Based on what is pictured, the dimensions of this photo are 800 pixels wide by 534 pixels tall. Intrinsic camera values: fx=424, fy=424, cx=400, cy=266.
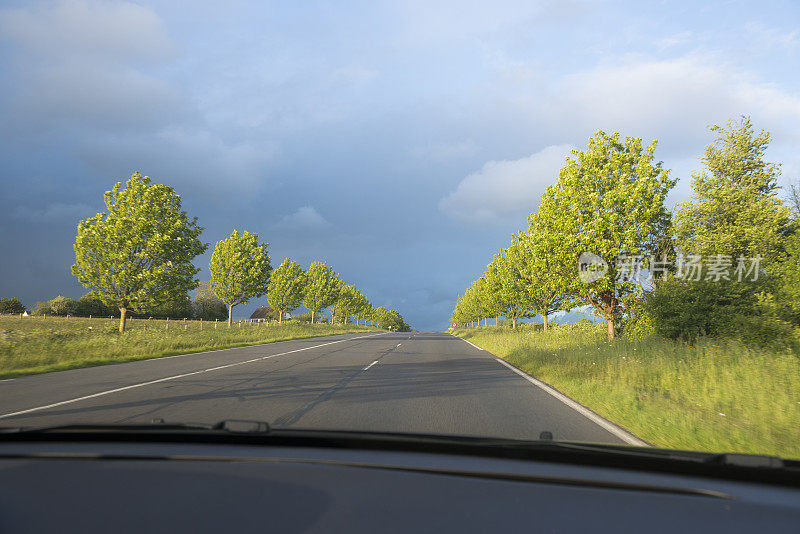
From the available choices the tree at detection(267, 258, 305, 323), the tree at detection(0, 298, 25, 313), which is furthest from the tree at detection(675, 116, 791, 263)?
the tree at detection(0, 298, 25, 313)

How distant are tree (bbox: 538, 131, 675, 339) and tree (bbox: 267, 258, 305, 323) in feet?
140

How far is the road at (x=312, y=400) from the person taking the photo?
18.9 feet

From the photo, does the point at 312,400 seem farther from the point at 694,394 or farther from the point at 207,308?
the point at 207,308

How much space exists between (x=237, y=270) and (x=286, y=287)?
1563 cm

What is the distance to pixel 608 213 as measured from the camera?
16.7m

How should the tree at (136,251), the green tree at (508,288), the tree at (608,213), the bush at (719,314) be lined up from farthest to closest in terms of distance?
the green tree at (508,288), the tree at (136,251), the tree at (608,213), the bush at (719,314)

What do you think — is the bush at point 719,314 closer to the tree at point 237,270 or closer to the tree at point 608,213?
the tree at point 608,213

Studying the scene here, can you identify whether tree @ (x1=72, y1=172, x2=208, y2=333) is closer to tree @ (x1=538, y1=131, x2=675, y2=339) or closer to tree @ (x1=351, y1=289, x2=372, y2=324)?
tree @ (x1=538, y1=131, x2=675, y2=339)

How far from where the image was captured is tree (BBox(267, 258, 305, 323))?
55.5m

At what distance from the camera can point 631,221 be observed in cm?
→ 1642

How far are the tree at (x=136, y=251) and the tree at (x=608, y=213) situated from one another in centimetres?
2212

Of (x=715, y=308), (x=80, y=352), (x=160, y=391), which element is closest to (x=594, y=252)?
(x=715, y=308)

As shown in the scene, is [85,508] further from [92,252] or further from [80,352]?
[92,252]

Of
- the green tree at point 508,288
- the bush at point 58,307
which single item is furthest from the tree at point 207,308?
the green tree at point 508,288
